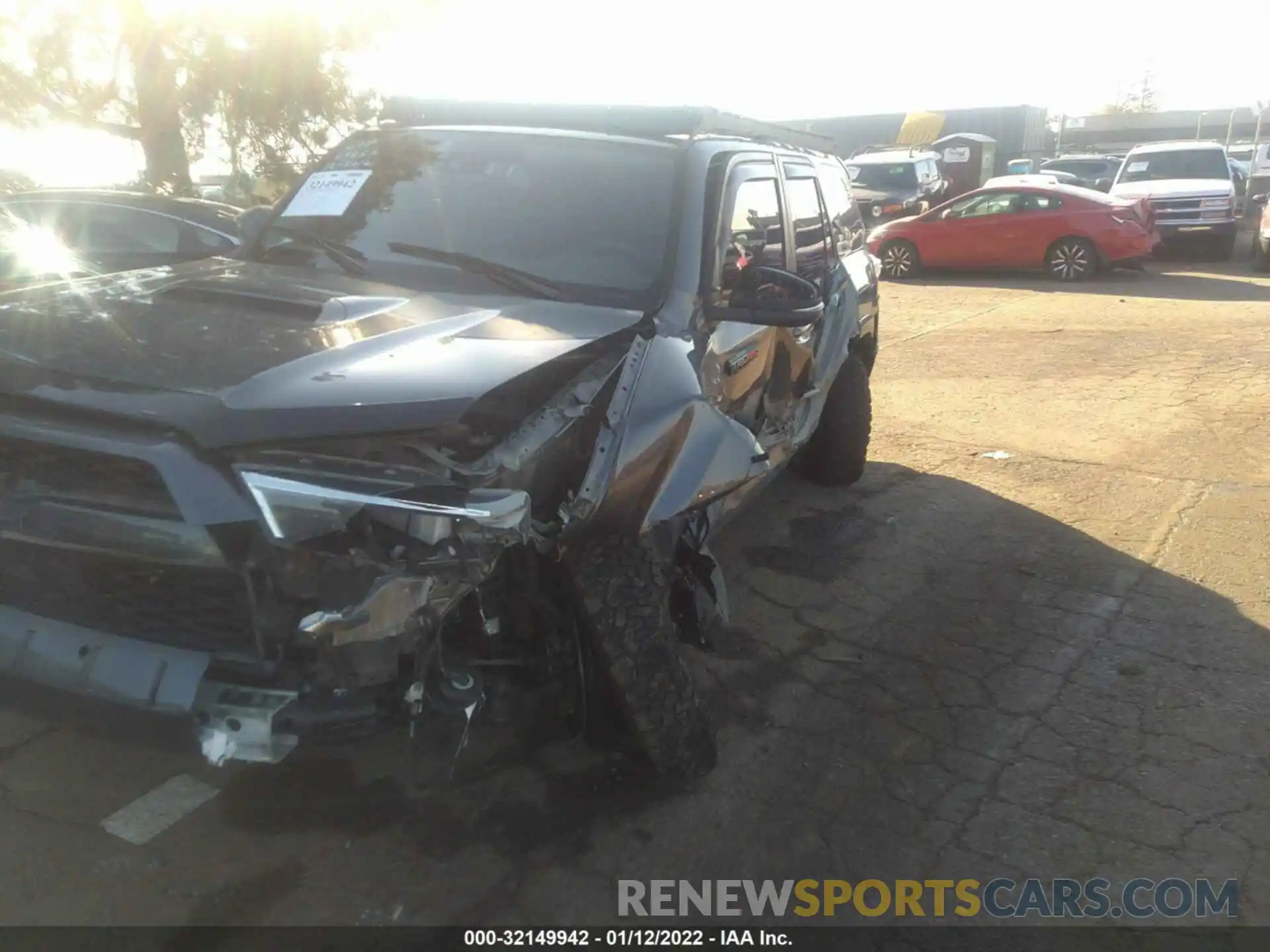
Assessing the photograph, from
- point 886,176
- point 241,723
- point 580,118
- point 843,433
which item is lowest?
point 843,433

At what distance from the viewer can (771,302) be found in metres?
3.42

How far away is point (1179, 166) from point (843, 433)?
50.2 feet

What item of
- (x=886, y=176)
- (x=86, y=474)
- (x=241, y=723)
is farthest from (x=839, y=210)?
(x=886, y=176)

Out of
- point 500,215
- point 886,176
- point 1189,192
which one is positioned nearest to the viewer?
point 500,215

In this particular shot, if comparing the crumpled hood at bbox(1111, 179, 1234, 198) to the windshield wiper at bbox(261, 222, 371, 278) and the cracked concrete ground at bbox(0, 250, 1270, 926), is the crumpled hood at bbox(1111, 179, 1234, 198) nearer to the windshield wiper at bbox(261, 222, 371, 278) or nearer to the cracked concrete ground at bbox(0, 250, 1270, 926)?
the cracked concrete ground at bbox(0, 250, 1270, 926)

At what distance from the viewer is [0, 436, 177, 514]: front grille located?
2.27 metres

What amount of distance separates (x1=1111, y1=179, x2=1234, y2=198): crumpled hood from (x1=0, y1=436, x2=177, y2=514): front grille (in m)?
16.3

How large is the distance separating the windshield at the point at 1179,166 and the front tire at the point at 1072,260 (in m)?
4.19

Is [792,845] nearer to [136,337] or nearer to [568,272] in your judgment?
[568,272]

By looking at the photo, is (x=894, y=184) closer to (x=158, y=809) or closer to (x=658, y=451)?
(x=658, y=451)

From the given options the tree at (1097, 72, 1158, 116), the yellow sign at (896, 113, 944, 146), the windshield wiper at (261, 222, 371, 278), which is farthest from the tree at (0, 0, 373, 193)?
the tree at (1097, 72, 1158, 116)

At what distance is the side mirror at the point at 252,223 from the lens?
157 inches

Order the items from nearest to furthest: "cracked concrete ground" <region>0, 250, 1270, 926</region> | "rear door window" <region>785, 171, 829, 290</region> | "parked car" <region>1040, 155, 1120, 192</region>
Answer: "cracked concrete ground" <region>0, 250, 1270, 926</region>, "rear door window" <region>785, 171, 829, 290</region>, "parked car" <region>1040, 155, 1120, 192</region>

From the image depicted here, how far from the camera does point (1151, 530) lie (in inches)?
207
